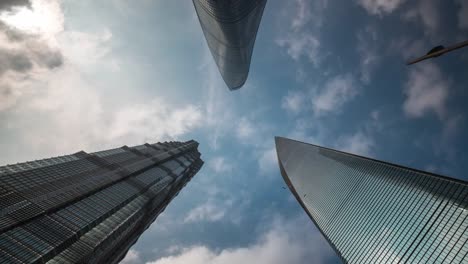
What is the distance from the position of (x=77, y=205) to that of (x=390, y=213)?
103 meters

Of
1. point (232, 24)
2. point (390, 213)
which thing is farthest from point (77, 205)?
point (390, 213)

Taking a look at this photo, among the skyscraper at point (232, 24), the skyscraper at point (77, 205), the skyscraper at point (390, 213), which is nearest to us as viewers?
the skyscraper at point (77, 205)

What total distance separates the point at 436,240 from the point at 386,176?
37.8m

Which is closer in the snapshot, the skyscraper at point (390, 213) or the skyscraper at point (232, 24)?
the skyscraper at point (390, 213)

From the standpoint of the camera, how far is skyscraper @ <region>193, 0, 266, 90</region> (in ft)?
320

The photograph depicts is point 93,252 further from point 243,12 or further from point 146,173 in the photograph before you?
point 243,12

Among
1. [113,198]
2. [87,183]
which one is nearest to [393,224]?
[113,198]

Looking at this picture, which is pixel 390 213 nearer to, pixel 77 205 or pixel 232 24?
pixel 232 24

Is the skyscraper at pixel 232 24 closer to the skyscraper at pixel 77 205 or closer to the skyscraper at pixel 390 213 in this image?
the skyscraper at pixel 77 205

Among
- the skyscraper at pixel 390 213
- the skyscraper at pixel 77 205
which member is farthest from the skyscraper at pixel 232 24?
the skyscraper at pixel 390 213

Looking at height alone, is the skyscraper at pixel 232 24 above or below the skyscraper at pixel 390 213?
above

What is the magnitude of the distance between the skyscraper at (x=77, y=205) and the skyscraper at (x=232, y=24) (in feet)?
209

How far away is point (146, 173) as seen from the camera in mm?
132000

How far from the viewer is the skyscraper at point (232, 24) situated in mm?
97688
